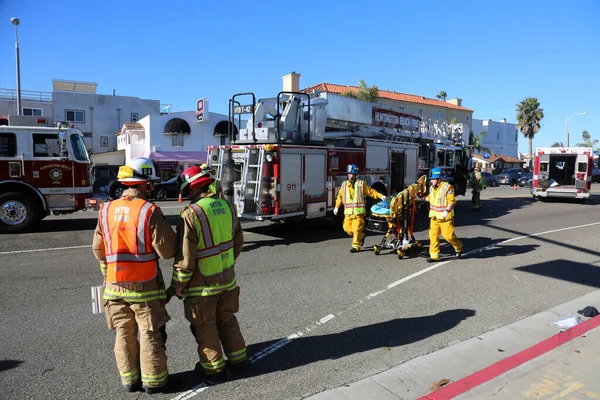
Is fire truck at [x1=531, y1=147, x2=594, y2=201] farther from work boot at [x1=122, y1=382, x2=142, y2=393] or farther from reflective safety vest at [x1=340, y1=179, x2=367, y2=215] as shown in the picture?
work boot at [x1=122, y1=382, x2=142, y2=393]

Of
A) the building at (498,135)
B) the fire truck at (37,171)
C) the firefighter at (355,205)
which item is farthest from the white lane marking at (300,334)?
the building at (498,135)

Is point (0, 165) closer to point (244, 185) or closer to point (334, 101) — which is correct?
point (244, 185)

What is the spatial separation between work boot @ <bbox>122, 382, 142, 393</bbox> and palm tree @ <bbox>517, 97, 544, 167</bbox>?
6291cm

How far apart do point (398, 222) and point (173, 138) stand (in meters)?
26.1

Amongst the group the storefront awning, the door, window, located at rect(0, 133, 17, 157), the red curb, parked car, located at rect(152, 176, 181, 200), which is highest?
the storefront awning

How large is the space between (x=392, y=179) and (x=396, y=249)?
524 centimetres

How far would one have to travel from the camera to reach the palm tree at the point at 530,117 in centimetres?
5779

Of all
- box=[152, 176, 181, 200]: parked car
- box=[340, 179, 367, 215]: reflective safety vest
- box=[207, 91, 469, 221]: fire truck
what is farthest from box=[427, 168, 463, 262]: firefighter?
box=[152, 176, 181, 200]: parked car

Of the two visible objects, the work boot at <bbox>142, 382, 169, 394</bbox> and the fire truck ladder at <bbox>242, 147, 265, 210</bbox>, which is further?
the fire truck ladder at <bbox>242, 147, 265, 210</bbox>

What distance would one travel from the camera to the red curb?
→ 3.20m

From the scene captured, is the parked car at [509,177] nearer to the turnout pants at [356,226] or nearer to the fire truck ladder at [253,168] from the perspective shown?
the turnout pants at [356,226]

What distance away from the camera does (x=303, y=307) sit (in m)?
5.27

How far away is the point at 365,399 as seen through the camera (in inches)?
125

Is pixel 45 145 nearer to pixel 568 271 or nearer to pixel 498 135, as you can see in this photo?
pixel 568 271
